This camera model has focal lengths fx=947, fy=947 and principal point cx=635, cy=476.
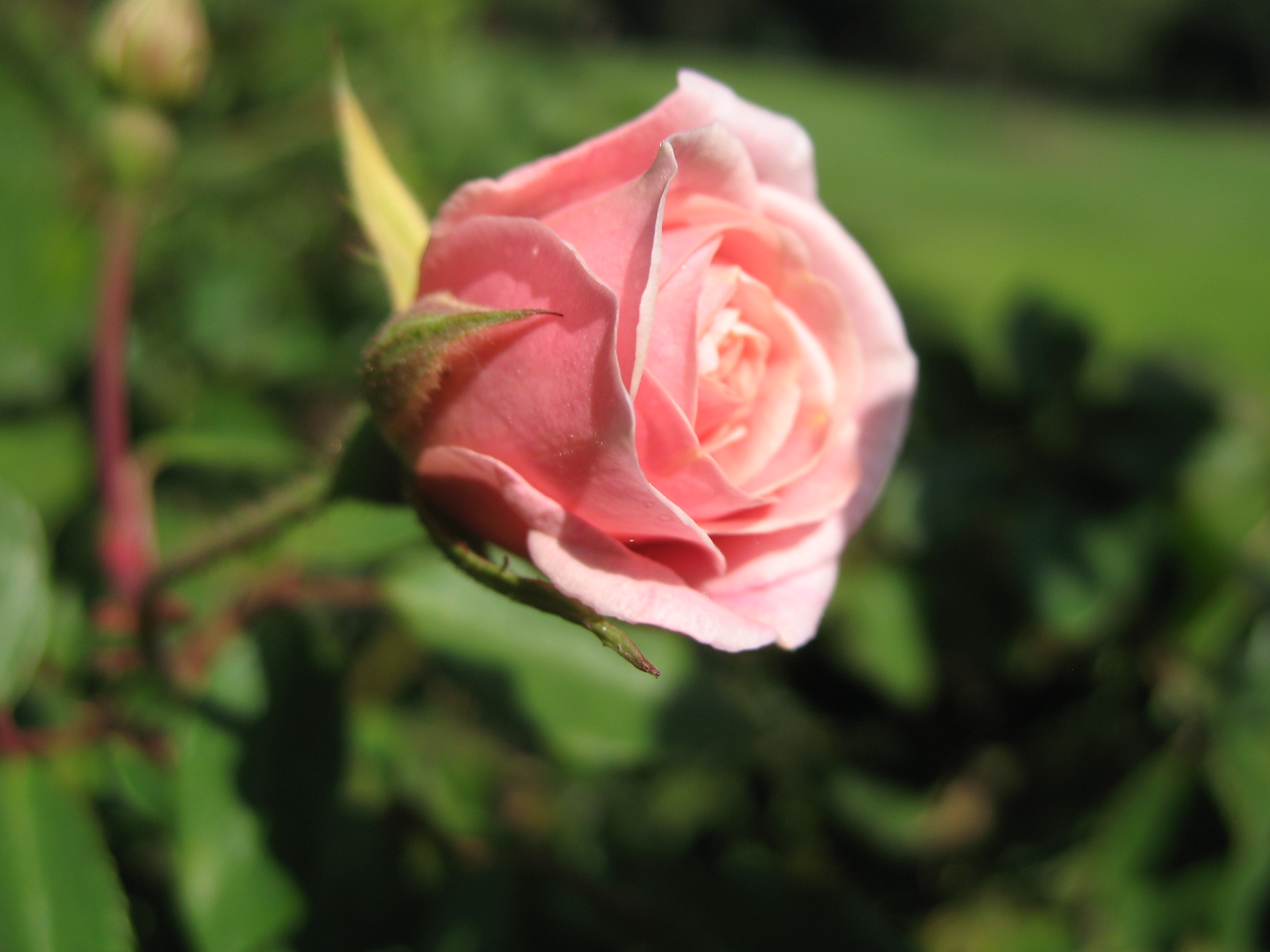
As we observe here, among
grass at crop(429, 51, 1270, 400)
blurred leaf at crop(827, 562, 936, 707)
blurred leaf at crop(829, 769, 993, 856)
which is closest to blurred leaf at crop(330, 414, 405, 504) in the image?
blurred leaf at crop(827, 562, 936, 707)

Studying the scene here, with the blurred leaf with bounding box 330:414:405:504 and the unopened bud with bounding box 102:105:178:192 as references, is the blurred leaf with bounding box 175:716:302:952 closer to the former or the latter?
the blurred leaf with bounding box 330:414:405:504

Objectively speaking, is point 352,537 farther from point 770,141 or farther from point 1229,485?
point 1229,485

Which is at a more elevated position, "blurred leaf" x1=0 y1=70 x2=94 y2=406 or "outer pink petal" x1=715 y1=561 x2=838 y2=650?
"outer pink petal" x1=715 y1=561 x2=838 y2=650

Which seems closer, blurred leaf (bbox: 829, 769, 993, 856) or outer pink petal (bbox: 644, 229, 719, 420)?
outer pink petal (bbox: 644, 229, 719, 420)

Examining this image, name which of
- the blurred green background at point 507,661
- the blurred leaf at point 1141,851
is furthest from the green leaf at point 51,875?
the blurred leaf at point 1141,851

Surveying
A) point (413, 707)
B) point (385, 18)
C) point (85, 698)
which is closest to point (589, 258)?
point (85, 698)

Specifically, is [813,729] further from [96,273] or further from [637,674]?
[96,273]

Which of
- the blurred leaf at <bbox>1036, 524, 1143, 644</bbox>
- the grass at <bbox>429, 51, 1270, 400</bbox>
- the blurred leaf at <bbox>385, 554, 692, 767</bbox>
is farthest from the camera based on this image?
the grass at <bbox>429, 51, 1270, 400</bbox>

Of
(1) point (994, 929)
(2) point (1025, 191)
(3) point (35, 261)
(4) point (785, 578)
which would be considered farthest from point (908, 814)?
(2) point (1025, 191)
